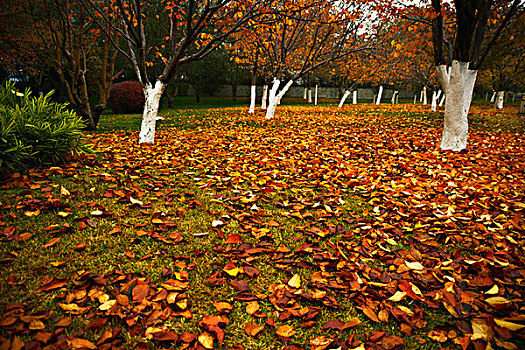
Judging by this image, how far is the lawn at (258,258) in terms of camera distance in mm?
1608

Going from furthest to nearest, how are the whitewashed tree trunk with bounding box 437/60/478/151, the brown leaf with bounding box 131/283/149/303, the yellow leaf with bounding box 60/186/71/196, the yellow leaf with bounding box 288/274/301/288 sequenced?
the whitewashed tree trunk with bounding box 437/60/478/151 → the yellow leaf with bounding box 60/186/71/196 → the yellow leaf with bounding box 288/274/301/288 → the brown leaf with bounding box 131/283/149/303

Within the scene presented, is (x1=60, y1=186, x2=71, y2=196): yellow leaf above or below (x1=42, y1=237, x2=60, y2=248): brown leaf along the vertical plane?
above

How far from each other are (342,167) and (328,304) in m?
3.40

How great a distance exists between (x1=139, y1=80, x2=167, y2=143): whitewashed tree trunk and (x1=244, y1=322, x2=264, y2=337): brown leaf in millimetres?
5537

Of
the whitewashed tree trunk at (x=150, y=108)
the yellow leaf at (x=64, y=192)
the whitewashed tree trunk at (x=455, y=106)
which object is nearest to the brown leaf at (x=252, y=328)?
the yellow leaf at (x=64, y=192)

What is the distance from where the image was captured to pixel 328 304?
1.84 meters

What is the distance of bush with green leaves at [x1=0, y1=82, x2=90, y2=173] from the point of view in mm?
3420

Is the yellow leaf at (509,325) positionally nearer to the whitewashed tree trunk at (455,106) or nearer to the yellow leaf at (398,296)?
the yellow leaf at (398,296)

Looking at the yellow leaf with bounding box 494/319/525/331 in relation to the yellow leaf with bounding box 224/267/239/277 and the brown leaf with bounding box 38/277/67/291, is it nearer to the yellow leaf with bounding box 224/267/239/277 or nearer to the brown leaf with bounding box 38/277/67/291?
the yellow leaf with bounding box 224/267/239/277

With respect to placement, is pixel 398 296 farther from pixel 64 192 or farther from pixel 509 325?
pixel 64 192

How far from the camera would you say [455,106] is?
19.8 feet

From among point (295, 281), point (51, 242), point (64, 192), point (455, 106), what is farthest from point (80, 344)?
point (455, 106)

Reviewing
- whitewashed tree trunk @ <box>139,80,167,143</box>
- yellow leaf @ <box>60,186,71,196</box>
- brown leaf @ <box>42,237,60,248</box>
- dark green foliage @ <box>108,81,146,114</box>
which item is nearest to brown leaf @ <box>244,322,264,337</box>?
brown leaf @ <box>42,237,60,248</box>

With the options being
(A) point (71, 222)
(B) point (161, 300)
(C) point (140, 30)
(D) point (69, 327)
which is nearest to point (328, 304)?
(B) point (161, 300)
